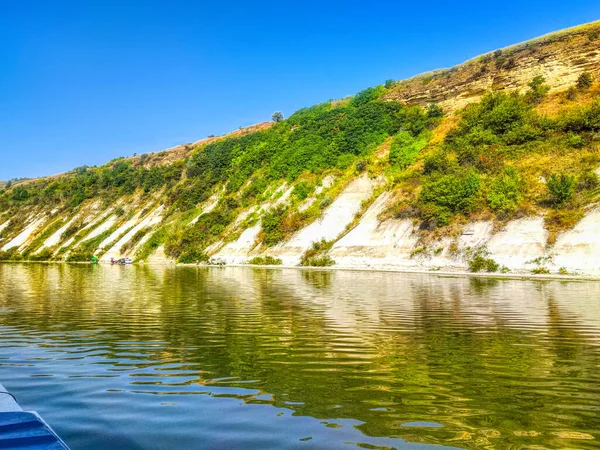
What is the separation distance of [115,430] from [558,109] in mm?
63488

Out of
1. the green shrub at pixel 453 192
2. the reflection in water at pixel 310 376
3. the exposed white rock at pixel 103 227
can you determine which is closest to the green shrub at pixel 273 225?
the green shrub at pixel 453 192

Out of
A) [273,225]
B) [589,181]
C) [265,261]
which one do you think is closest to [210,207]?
[273,225]

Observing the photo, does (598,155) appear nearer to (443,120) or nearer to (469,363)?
(443,120)

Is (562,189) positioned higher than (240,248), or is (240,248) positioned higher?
(562,189)

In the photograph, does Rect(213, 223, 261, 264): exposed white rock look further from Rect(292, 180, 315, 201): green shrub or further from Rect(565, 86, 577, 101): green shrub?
Rect(565, 86, 577, 101): green shrub

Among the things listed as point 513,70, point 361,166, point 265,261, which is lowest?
point 265,261

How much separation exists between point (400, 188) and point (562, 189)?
66.1ft

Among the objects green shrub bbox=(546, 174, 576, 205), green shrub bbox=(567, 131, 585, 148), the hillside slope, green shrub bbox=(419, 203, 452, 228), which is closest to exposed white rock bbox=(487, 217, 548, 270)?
the hillside slope

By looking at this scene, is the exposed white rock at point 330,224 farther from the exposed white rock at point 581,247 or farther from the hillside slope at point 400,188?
the exposed white rock at point 581,247

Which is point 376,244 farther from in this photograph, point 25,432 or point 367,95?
point 25,432

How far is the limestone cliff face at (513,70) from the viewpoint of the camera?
6406 cm

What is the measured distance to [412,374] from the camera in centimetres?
913

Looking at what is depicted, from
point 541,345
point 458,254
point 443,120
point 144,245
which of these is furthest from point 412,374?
point 144,245

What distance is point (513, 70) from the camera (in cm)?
7156
